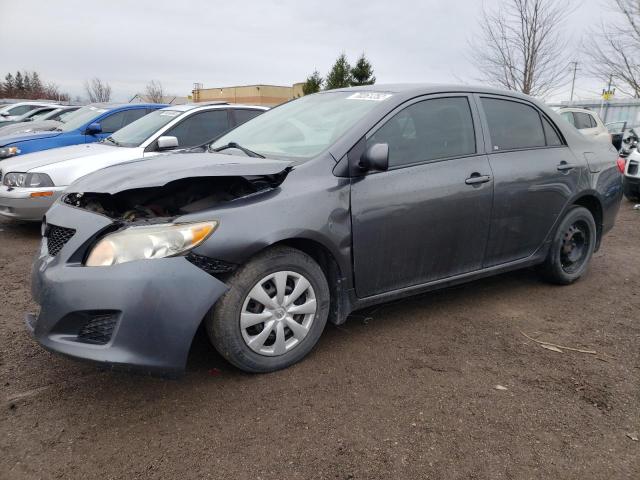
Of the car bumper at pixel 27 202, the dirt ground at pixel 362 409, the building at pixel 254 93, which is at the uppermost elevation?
the building at pixel 254 93

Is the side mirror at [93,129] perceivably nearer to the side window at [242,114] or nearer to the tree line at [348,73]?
the side window at [242,114]

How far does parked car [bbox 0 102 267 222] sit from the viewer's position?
18.6 feet

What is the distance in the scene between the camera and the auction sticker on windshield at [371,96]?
3373mm

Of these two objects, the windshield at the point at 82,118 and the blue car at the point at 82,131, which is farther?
the windshield at the point at 82,118

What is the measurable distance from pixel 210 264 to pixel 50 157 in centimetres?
448

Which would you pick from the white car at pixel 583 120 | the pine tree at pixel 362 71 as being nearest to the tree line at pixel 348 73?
the pine tree at pixel 362 71

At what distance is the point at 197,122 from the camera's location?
6629mm

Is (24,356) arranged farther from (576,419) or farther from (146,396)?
(576,419)

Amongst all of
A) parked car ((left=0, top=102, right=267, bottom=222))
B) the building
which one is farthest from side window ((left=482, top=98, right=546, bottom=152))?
the building

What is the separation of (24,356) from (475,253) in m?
2.97

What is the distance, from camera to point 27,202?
222 inches

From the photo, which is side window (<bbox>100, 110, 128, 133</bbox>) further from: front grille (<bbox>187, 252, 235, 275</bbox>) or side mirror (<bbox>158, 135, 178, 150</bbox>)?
front grille (<bbox>187, 252, 235, 275</bbox>)

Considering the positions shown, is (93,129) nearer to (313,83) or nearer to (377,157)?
(377,157)

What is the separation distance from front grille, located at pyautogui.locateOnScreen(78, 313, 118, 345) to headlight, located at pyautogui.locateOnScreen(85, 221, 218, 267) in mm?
247
